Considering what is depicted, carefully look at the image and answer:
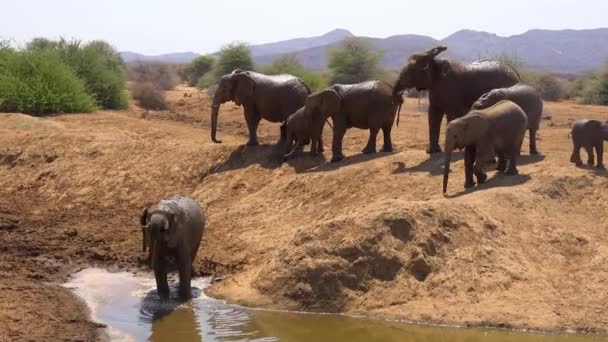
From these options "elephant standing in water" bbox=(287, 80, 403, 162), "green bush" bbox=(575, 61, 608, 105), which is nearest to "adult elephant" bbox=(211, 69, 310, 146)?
"elephant standing in water" bbox=(287, 80, 403, 162)

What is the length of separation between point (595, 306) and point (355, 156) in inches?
250

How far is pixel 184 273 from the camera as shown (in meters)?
10.8

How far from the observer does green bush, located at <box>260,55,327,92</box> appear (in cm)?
3219

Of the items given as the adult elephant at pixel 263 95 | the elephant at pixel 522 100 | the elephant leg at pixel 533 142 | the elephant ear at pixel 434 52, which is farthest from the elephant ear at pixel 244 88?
the elephant leg at pixel 533 142

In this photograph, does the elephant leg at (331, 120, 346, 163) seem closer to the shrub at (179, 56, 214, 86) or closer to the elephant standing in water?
the elephant standing in water

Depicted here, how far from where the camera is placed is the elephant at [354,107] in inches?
606

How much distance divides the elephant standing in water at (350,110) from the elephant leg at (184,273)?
17.0 feet

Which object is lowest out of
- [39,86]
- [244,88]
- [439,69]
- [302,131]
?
[302,131]

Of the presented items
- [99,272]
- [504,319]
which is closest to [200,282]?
[99,272]

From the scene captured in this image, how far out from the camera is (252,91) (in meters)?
16.8

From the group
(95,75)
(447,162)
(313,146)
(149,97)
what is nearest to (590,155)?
(447,162)

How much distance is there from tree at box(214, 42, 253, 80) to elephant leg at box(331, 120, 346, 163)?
23186 mm

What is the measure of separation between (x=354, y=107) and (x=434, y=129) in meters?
1.40

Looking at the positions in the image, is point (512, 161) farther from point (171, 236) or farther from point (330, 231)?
point (171, 236)
